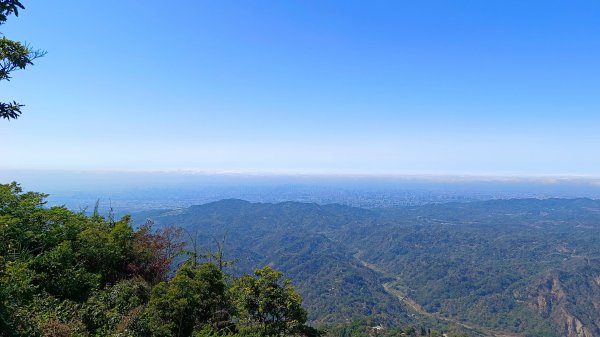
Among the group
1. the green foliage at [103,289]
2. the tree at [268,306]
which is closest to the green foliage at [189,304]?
the green foliage at [103,289]

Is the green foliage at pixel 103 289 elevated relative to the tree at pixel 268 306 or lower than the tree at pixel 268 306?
elevated

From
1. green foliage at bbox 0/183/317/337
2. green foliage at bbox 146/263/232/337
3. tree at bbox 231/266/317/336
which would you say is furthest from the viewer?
tree at bbox 231/266/317/336

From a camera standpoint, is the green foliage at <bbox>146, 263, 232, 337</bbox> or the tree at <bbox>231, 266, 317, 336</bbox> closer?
the green foliage at <bbox>146, 263, 232, 337</bbox>

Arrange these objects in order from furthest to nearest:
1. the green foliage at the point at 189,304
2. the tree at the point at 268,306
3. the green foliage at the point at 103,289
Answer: the tree at the point at 268,306 → the green foliage at the point at 189,304 → the green foliage at the point at 103,289

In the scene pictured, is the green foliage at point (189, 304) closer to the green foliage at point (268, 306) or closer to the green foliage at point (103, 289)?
the green foliage at point (103, 289)

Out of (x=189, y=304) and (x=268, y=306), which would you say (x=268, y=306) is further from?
(x=189, y=304)

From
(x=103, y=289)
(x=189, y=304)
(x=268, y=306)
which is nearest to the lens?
(x=189, y=304)

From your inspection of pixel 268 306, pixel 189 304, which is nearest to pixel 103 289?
pixel 189 304

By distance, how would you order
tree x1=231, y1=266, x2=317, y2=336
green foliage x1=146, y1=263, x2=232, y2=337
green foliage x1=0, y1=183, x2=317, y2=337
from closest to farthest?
green foliage x1=0, y1=183, x2=317, y2=337 < green foliage x1=146, y1=263, x2=232, y2=337 < tree x1=231, y1=266, x2=317, y2=336

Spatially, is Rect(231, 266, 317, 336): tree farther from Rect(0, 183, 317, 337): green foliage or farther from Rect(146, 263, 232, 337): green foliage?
Rect(146, 263, 232, 337): green foliage

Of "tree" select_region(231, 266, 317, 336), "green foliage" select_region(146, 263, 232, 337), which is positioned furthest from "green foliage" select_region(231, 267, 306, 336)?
"green foliage" select_region(146, 263, 232, 337)

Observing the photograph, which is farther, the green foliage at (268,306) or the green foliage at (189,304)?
the green foliage at (268,306)

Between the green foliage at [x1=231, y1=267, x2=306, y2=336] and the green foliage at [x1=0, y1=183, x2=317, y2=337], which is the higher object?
the green foliage at [x1=0, y1=183, x2=317, y2=337]

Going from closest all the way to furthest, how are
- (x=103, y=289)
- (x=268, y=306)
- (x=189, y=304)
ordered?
(x=189, y=304)
(x=103, y=289)
(x=268, y=306)
